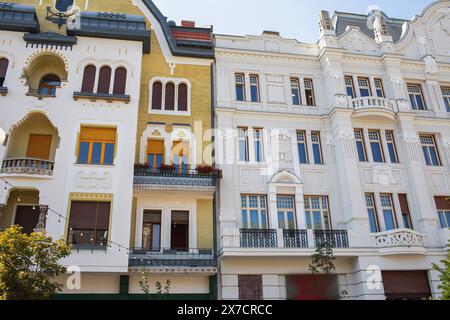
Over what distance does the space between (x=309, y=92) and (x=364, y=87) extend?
3.20 metres

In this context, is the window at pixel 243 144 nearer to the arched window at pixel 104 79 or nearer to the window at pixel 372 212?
Answer: the window at pixel 372 212

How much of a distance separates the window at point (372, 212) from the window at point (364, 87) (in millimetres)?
5973

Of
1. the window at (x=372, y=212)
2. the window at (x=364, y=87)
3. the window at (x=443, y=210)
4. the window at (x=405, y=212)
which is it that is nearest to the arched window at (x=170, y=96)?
the window at (x=364, y=87)

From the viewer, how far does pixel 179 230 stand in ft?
60.5

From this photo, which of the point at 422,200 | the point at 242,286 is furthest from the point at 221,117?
the point at 422,200

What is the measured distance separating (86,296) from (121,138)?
269 inches

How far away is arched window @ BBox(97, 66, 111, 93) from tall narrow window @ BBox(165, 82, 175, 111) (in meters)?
3.02

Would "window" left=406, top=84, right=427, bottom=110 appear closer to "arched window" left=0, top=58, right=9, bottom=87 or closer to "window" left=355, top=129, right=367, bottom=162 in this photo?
"window" left=355, top=129, right=367, bottom=162

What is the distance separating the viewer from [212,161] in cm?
1978

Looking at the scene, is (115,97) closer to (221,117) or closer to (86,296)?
(221,117)

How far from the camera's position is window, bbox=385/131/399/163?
70.1 feet

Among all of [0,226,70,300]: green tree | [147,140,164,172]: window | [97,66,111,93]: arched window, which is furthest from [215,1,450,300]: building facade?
[0,226,70,300]: green tree

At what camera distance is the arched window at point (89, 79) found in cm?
1916
